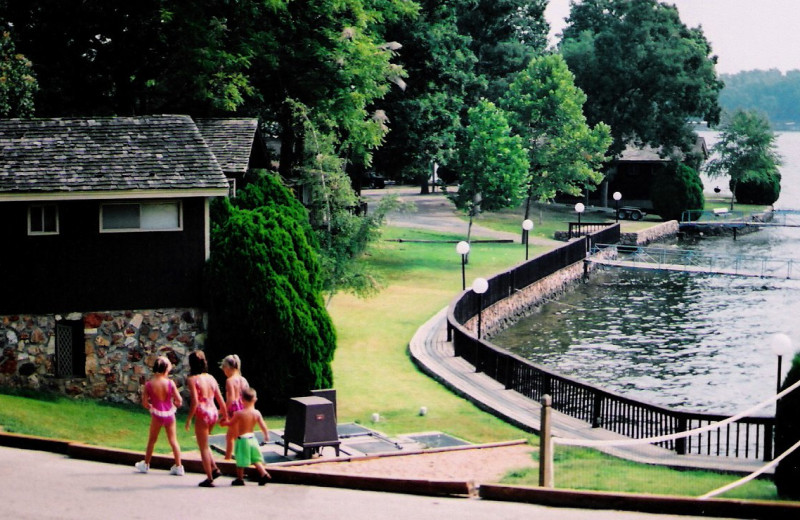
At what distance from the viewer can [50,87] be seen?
45.5 meters

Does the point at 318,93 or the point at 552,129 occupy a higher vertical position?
the point at 318,93

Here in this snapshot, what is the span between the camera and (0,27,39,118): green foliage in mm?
37312

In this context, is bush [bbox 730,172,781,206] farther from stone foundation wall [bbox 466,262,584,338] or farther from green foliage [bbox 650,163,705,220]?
stone foundation wall [bbox 466,262,584,338]

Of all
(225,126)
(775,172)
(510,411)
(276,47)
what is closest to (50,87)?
(276,47)

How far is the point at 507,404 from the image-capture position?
28.5 metres

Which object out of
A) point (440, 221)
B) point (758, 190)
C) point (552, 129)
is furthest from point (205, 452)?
point (758, 190)

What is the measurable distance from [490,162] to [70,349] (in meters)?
36.6

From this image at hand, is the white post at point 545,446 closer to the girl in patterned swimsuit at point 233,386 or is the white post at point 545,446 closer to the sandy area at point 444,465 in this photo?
the sandy area at point 444,465

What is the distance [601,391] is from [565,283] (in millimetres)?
33521

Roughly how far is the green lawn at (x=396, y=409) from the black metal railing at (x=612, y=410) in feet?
6.33

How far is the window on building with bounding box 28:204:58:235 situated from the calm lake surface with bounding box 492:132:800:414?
20.2m

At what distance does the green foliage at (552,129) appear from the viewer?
71.2 m

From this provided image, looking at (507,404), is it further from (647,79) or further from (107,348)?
(647,79)

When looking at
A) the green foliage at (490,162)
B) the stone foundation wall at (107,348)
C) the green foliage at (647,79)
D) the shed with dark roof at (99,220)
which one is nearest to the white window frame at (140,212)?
the shed with dark roof at (99,220)
